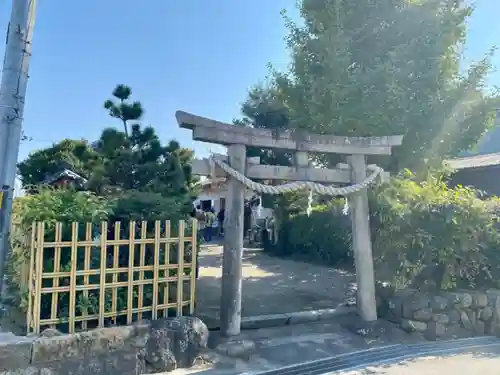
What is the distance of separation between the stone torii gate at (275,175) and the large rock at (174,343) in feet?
2.35

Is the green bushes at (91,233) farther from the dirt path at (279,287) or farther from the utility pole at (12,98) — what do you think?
the dirt path at (279,287)

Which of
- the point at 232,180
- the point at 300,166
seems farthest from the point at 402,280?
the point at 232,180

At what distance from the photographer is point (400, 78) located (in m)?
8.20

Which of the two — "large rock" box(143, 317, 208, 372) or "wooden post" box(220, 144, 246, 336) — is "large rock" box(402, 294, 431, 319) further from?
"large rock" box(143, 317, 208, 372)

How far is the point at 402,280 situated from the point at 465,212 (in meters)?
1.38

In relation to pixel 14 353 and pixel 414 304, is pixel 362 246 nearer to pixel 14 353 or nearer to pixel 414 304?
pixel 414 304

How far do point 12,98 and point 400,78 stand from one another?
22.3 ft

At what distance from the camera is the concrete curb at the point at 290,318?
18.8 ft

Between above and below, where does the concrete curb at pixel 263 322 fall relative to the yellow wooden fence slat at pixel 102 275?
below

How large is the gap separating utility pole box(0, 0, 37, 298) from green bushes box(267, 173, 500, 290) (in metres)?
5.05

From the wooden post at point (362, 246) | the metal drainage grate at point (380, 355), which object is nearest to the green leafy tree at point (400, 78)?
the wooden post at point (362, 246)

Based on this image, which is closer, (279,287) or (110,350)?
(110,350)

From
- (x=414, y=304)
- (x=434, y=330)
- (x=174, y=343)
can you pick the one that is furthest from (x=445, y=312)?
(x=174, y=343)

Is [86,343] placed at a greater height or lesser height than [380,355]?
greater
